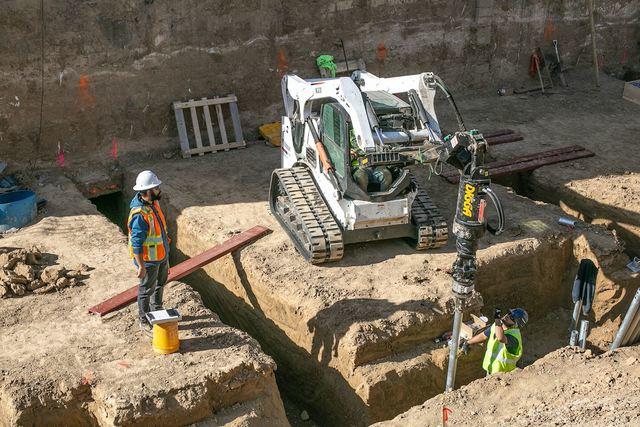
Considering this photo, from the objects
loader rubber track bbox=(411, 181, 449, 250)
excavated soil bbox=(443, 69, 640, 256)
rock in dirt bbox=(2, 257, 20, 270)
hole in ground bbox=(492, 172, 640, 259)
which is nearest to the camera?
rock in dirt bbox=(2, 257, 20, 270)

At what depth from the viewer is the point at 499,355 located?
30.4ft

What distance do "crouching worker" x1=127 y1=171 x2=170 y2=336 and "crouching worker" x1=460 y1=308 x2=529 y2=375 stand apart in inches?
152

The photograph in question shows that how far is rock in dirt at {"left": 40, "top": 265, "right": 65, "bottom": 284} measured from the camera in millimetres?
10195

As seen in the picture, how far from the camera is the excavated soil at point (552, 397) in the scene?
26.2 ft

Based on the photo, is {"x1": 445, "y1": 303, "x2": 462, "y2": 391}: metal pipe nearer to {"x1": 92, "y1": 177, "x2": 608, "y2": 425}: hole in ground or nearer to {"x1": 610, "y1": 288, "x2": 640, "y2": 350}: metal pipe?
{"x1": 92, "y1": 177, "x2": 608, "y2": 425}: hole in ground

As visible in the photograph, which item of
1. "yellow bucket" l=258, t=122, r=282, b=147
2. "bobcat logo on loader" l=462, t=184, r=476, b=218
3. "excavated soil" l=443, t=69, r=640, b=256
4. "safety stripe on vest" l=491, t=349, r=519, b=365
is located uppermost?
"bobcat logo on loader" l=462, t=184, r=476, b=218

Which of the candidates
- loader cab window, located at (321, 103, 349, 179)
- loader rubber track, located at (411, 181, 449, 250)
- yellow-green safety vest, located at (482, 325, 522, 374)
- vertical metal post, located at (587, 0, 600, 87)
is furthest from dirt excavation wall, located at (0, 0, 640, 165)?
yellow-green safety vest, located at (482, 325, 522, 374)

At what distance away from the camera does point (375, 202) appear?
35.7ft

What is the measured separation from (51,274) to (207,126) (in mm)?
5393

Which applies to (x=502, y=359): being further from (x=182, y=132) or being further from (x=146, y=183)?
(x=182, y=132)

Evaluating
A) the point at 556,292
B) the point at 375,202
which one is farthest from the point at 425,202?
the point at 556,292

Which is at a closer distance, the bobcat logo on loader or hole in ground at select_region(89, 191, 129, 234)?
the bobcat logo on loader

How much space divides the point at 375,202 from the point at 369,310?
1654 millimetres

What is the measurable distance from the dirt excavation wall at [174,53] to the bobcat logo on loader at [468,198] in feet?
25.9
